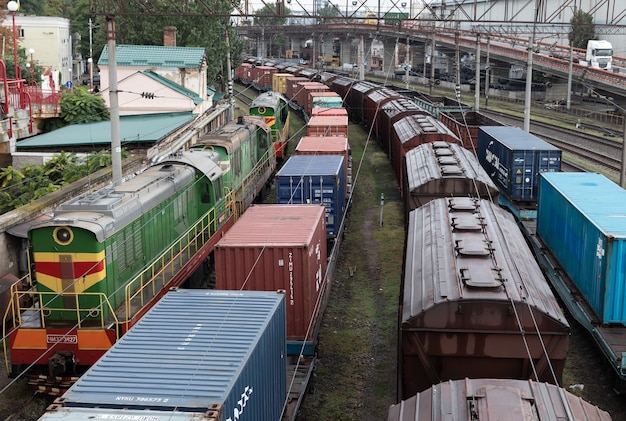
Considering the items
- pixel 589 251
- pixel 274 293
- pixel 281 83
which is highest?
pixel 281 83

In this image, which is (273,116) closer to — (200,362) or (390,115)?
(390,115)

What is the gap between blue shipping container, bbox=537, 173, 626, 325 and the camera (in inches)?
569

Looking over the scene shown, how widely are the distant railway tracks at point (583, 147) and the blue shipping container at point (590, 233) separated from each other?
14.8m

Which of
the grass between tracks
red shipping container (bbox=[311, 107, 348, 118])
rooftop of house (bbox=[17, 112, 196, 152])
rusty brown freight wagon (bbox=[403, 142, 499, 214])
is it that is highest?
red shipping container (bbox=[311, 107, 348, 118])

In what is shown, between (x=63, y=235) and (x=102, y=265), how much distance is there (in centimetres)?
100

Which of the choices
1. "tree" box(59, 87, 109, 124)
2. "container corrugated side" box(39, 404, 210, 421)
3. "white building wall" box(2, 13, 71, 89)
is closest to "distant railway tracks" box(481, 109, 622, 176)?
"tree" box(59, 87, 109, 124)

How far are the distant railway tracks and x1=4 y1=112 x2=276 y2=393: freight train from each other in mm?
22775

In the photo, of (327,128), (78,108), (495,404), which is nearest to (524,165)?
(327,128)

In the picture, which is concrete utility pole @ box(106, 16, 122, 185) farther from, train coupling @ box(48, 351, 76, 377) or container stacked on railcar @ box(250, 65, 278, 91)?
container stacked on railcar @ box(250, 65, 278, 91)

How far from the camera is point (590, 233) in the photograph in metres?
15.7

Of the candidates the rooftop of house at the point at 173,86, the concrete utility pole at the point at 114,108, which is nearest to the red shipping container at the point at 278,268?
the concrete utility pole at the point at 114,108

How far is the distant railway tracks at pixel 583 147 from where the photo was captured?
37.3 m

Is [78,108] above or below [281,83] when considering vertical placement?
below

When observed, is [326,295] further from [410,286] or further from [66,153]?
[66,153]
